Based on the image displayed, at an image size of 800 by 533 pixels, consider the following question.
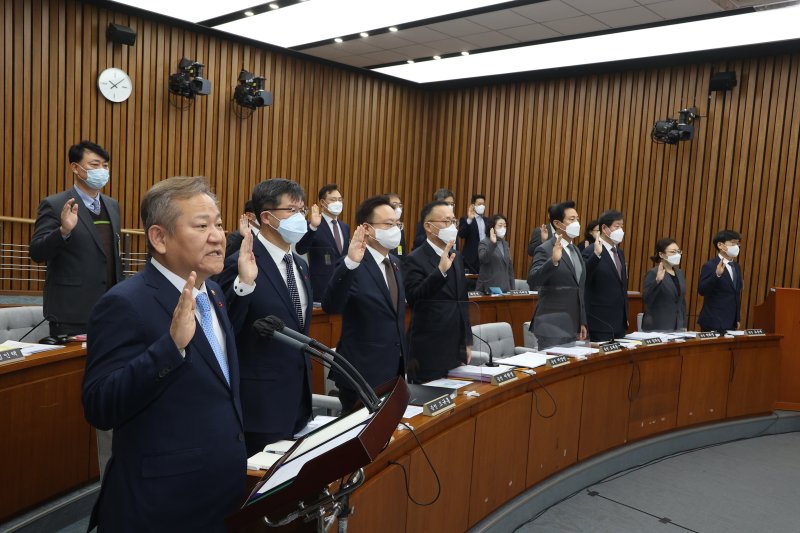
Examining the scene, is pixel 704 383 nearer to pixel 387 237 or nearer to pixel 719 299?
pixel 719 299

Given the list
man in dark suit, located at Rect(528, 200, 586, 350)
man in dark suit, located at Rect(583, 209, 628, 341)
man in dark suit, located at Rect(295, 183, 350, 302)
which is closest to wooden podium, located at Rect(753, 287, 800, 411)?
man in dark suit, located at Rect(583, 209, 628, 341)

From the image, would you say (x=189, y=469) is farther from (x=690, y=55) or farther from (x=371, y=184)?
(x=371, y=184)

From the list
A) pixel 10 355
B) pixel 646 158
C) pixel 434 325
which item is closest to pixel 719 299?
pixel 646 158

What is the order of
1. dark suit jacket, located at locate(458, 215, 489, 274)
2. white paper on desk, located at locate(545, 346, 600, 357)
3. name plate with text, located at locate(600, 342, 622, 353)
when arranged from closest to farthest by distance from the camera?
white paper on desk, located at locate(545, 346, 600, 357)
name plate with text, located at locate(600, 342, 622, 353)
dark suit jacket, located at locate(458, 215, 489, 274)

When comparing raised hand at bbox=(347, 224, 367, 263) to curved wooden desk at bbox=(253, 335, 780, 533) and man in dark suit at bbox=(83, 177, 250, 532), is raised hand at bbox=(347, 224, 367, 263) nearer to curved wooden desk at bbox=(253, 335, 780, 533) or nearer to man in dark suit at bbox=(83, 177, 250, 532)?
curved wooden desk at bbox=(253, 335, 780, 533)

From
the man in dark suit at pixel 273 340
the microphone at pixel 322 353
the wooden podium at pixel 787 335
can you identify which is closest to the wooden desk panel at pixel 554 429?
the man in dark suit at pixel 273 340

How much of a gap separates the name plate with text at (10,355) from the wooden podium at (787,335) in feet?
19.0

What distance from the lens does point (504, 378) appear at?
10.2 feet

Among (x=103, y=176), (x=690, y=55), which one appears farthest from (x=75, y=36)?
(x=690, y=55)

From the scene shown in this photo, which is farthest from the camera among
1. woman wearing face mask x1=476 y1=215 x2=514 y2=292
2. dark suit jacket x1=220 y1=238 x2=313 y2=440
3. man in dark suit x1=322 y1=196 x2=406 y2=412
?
woman wearing face mask x1=476 y1=215 x2=514 y2=292

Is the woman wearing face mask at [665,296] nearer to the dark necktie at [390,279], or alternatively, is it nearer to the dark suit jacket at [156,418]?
the dark necktie at [390,279]

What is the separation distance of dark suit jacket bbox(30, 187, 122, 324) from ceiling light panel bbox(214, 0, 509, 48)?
4159mm

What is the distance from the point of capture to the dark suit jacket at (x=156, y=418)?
4.45 feet

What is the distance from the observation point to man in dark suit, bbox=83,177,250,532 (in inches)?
A: 52.8
